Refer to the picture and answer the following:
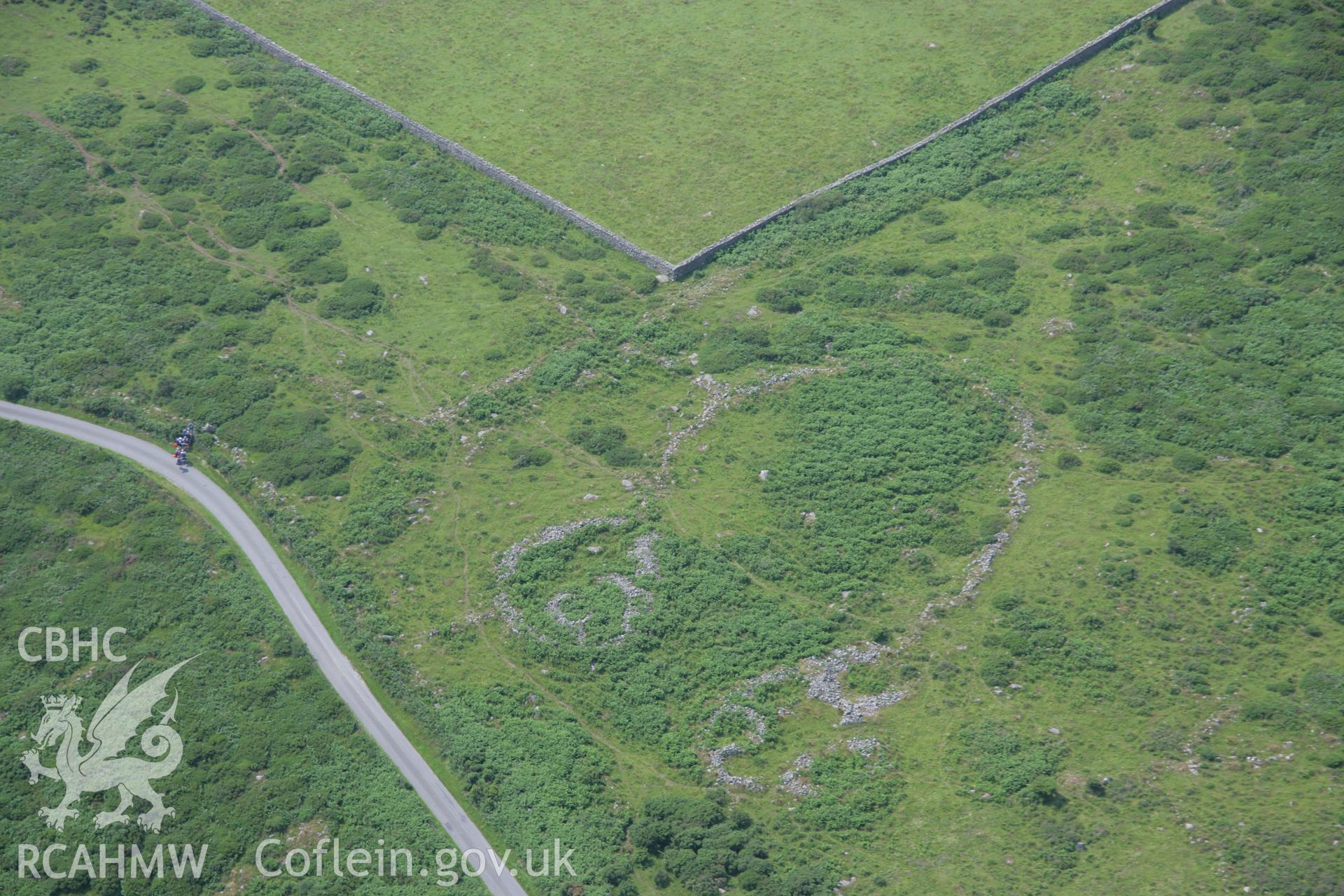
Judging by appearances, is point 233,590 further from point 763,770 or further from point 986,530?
point 986,530

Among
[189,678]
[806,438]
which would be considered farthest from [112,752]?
[806,438]

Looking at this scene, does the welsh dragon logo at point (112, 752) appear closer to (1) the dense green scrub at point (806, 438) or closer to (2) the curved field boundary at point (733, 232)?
(1) the dense green scrub at point (806, 438)

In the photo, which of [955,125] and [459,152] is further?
[459,152]

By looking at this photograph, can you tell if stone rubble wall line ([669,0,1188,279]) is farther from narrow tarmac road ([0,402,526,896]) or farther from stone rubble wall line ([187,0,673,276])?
narrow tarmac road ([0,402,526,896])

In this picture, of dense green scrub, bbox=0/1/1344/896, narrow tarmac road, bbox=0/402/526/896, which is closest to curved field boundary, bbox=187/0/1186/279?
dense green scrub, bbox=0/1/1344/896

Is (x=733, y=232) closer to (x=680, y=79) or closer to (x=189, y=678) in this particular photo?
(x=680, y=79)

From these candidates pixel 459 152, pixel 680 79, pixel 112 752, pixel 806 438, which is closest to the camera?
pixel 112 752

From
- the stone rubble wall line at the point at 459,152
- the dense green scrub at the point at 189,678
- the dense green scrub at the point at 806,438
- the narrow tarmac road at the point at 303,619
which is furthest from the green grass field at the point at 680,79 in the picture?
the dense green scrub at the point at 189,678
